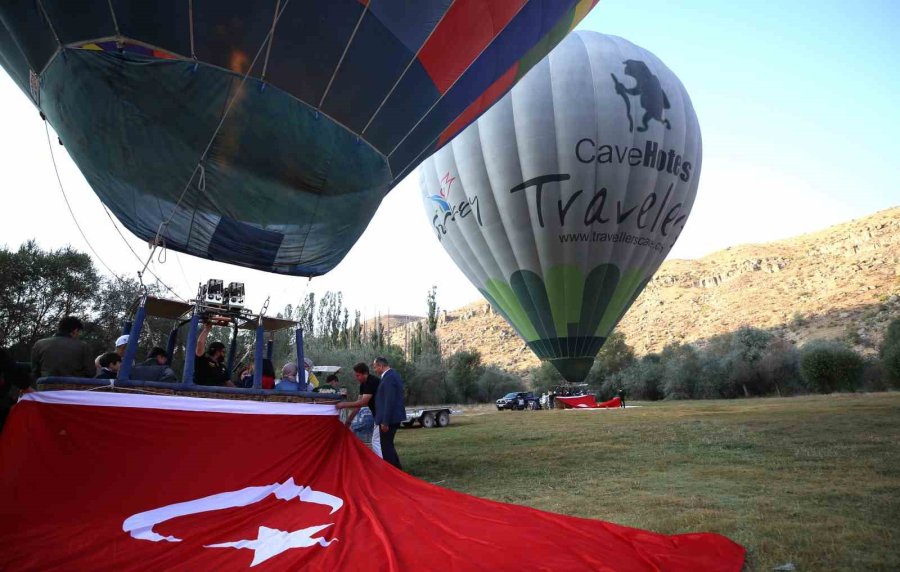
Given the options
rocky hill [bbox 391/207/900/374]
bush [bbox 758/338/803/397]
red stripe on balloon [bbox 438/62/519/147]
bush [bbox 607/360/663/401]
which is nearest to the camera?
red stripe on balloon [bbox 438/62/519/147]

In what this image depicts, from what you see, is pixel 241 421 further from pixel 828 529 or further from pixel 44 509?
pixel 828 529

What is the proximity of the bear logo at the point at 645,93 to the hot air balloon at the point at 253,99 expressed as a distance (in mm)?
10270

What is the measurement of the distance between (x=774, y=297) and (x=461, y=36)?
68794mm

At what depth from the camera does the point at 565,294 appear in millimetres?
17016

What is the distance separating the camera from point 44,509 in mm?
3178

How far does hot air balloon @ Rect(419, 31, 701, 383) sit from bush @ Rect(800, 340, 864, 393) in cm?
1908

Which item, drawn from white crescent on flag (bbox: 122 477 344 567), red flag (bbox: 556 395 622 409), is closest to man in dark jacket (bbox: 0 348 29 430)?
white crescent on flag (bbox: 122 477 344 567)

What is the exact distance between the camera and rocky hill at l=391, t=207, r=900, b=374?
165 ft

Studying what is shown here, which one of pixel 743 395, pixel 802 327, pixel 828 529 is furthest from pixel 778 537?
pixel 802 327

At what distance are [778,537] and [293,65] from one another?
5199mm

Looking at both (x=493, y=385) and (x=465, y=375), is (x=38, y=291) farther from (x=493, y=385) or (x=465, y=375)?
(x=493, y=385)

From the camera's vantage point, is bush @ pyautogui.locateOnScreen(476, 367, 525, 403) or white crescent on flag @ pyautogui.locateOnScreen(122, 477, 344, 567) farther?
bush @ pyautogui.locateOnScreen(476, 367, 525, 403)

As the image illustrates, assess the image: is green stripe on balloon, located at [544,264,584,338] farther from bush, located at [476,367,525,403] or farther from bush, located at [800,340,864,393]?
bush, located at [476,367,525,403]

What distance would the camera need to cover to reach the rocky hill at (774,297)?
50.2 meters
